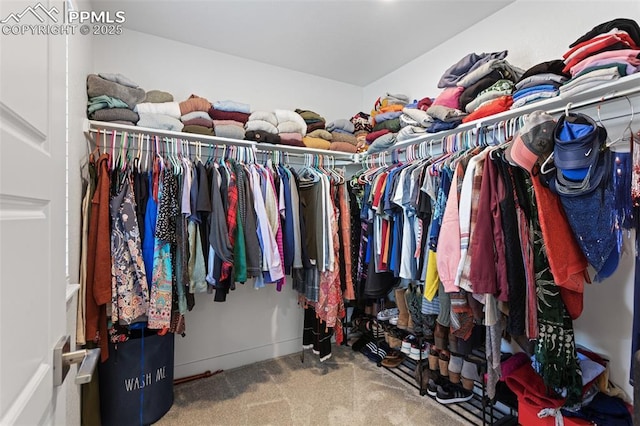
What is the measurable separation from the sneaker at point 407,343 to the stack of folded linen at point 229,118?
2035 mm

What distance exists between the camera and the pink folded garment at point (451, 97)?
1961 millimetres

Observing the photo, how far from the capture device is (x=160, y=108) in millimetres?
2031

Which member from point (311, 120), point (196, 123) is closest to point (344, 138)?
point (311, 120)

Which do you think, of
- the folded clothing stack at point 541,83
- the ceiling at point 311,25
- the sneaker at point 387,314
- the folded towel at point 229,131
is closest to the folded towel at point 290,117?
the folded towel at point 229,131

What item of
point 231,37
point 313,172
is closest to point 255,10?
point 231,37

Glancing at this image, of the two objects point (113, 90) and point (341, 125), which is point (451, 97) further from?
point (113, 90)

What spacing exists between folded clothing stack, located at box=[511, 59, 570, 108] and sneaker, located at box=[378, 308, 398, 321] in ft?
5.73

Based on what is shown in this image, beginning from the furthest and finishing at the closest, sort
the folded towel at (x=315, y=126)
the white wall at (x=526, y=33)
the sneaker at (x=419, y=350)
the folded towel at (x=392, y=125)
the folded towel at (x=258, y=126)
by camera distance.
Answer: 1. the folded towel at (x=315, y=126)
2. the folded towel at (x=392, y=125)
3. the folded towel at (x=258, y=126)
4. the sneaker at (x=419, y=350)
5. the white wall at (x=526, y=33)

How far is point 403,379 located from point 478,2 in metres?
2.72

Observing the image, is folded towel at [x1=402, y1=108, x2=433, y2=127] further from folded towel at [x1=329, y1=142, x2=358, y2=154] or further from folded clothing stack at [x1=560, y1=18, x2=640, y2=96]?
folded clothing stack at [x1=560, y1=18, x2=640, y2=96]

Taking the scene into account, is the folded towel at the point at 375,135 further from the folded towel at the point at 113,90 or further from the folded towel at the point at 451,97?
the folded towel at the point at 113,90

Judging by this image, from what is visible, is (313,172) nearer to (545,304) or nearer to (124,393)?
(545,304)

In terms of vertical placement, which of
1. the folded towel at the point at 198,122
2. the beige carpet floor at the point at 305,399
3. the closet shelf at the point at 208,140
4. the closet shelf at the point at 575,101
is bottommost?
the beige carpet floor at the point at 305,399

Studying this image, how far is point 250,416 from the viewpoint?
1.89 meters
